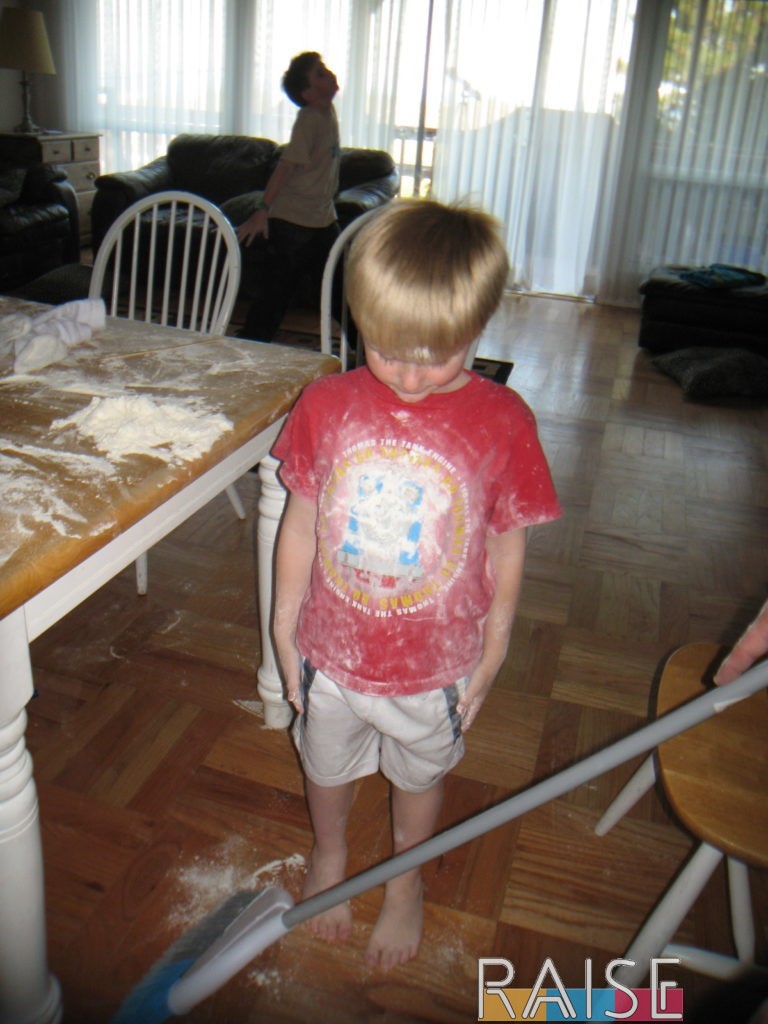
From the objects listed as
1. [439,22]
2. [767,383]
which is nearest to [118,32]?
[439,22]

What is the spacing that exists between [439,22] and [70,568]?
5065 mm

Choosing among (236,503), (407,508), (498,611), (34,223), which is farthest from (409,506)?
(34,223)

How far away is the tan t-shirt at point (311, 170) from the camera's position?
302 cm

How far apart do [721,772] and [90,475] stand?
77 centimetres

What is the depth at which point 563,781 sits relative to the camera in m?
0.75

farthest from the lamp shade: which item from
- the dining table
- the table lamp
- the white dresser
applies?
the dining table

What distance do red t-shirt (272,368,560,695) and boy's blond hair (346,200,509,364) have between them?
10cm

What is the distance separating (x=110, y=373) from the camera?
1.22 meters

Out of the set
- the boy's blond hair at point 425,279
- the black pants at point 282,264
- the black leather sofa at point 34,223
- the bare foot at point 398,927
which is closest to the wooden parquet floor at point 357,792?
the bare foot at point 398,927

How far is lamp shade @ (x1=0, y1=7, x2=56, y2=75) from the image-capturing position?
489cm

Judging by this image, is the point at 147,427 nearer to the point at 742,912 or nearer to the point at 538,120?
the point at 742,912

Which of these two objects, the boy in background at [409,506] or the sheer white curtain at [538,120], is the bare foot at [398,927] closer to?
the boy in background at [409,506]

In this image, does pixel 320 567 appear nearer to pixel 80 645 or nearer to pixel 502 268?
pixel 502 268

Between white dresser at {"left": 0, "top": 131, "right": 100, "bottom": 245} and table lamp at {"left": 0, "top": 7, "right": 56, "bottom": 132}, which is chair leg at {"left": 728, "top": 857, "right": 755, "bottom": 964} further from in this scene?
table lamp at {"left": 0, "top": 7, "right": 56, "bottom": 132}
